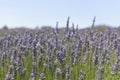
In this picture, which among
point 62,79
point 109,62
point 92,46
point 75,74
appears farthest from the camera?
point 92,46

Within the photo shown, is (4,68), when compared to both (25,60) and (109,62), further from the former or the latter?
(109,62)

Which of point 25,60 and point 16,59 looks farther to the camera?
point 25,60

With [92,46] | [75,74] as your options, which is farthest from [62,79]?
[92,46]

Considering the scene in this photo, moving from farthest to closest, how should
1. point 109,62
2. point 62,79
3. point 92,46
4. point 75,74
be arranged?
Result: point 92,46, point 109,62, point 75,74, point 62,79

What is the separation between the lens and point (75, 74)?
439cm

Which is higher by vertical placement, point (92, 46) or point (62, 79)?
point (92, 46)

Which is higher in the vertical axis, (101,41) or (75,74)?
(101,41)

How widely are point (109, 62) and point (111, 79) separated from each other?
43 cm

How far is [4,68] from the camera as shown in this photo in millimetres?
4516

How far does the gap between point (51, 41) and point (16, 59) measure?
3.91ft

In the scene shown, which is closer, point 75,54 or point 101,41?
point 75,54

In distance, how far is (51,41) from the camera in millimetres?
5156

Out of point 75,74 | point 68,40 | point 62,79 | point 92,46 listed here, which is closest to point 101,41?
point 92,46

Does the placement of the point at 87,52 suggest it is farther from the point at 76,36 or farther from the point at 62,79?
the point at 62,79
